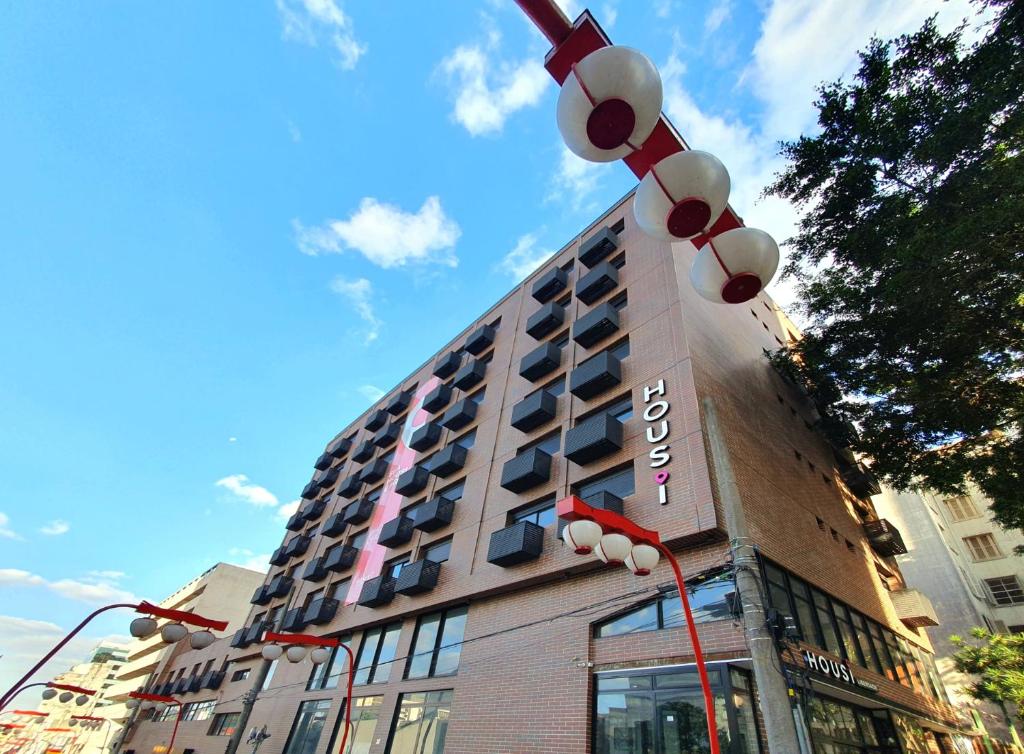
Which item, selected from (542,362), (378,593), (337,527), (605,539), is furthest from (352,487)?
(605,539)

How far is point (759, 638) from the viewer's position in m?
5.48

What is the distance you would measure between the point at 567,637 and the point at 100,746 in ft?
237

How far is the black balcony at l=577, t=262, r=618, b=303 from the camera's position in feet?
63.4

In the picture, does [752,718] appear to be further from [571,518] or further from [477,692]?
[477,692]

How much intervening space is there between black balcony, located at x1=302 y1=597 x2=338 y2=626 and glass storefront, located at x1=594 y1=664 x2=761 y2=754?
15500 millimetres

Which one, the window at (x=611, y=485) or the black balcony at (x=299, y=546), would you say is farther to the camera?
the black balcony at (x=299, y=546)

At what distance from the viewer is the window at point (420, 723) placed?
14.2 m

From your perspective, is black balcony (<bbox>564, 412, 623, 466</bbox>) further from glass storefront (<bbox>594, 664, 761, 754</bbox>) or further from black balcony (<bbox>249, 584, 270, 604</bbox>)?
black balcony (<bbox>249, 584, 270, 604</bbox>)

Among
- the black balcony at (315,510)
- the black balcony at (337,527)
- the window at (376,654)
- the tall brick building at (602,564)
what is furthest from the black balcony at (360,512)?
the black balcony at (315,510)

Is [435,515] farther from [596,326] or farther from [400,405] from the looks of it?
[400,405]

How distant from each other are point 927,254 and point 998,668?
58.4ft

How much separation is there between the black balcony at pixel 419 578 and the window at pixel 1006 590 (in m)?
37.5

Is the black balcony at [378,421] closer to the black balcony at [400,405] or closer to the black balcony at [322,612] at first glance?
the black balcony at [400,405]

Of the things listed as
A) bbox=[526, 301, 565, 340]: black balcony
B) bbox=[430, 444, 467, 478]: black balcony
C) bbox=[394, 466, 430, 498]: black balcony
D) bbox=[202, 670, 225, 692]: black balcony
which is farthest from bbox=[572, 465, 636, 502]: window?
bbox=[202, 670, 225, 692]: black balcony
